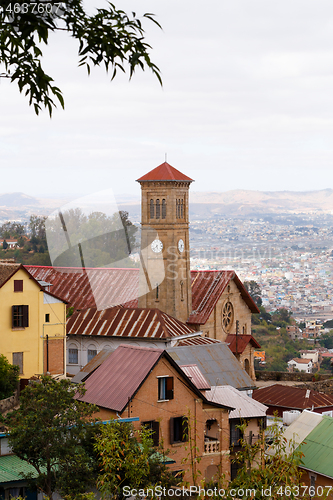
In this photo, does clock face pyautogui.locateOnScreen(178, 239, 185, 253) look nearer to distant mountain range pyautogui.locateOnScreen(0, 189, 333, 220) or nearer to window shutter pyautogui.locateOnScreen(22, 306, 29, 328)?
window shutter pyautogui.locateOnScreen(22, 306, 29, 328)

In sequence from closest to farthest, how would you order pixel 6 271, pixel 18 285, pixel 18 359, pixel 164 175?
pixel 18 359 < pixel 18 285 < pixel 6 271 < pixel 164 175

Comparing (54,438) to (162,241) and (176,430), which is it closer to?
(176,430)

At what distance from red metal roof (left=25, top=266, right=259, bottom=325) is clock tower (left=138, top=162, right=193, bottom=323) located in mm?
1625

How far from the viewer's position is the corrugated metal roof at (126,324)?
56000mm

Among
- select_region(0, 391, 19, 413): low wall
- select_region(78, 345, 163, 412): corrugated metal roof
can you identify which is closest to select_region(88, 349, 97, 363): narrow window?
select_region(0, 391, 19, 413): low wall

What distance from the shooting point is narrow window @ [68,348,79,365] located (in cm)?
5912

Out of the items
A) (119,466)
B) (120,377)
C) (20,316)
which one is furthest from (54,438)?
(20,316)

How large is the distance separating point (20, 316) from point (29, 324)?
0.81 meters

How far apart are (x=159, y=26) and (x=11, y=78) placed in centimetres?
236

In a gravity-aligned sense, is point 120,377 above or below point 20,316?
below

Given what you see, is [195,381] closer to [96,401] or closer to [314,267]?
[96,401]

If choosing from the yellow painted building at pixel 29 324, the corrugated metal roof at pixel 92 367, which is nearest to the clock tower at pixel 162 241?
the yellow painted building at pixel 29 324

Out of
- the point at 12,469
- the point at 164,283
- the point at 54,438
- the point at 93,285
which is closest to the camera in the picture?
the point at 54,438

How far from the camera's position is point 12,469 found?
2416cm
